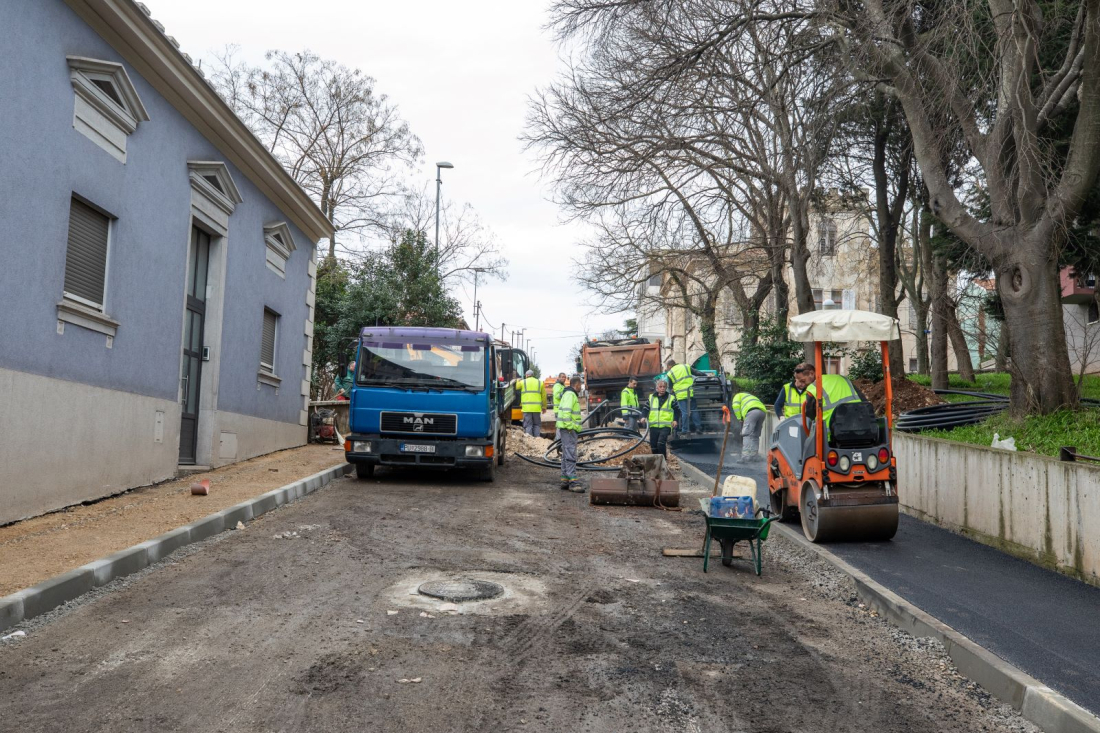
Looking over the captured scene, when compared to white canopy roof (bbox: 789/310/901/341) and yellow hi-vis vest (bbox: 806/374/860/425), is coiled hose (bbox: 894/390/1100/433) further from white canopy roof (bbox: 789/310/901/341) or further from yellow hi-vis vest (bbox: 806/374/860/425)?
white canopy roof (bbox: 789/310/901/341)

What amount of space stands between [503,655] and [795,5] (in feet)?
36.4

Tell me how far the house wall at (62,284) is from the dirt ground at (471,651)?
2307 mm

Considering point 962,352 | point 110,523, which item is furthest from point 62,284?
A: point 962,352

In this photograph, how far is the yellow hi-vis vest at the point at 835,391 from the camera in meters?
8.94

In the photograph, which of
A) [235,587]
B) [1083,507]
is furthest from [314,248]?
[1083,507]

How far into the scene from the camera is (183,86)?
11492 millimetres

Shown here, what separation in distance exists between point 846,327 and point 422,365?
684cm

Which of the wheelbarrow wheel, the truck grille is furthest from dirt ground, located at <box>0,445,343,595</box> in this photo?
the wheelbarrow wheel

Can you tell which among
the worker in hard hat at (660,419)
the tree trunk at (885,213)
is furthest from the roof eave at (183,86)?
the tree trunk at (885,213)

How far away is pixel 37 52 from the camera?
27.5 ft

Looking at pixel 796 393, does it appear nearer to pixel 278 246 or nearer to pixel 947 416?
pixel 947 416

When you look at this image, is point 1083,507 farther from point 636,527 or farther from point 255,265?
point 255,265

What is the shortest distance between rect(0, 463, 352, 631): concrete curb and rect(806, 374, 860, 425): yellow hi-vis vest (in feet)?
19.8

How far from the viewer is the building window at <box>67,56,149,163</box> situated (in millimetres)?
9117
